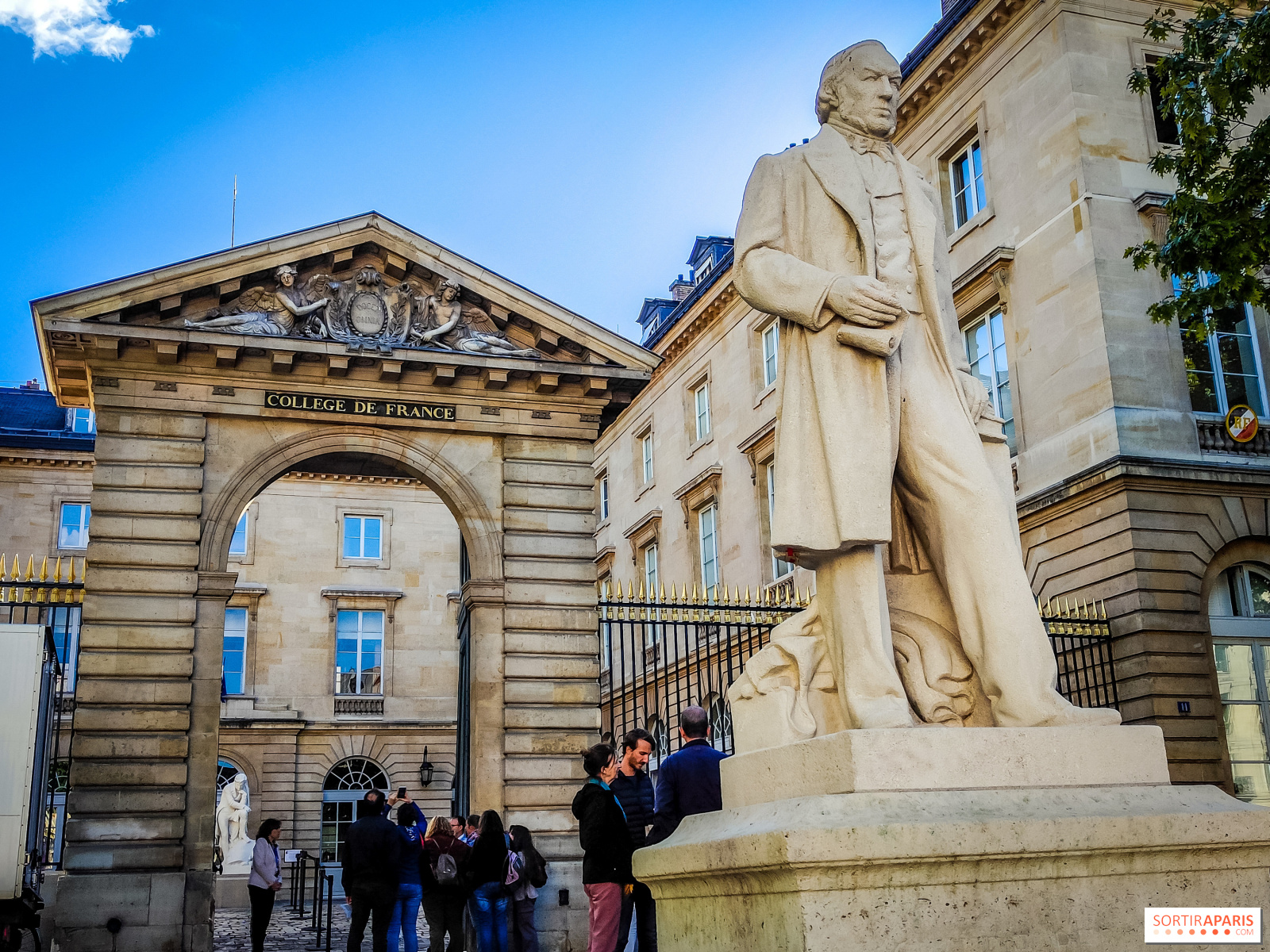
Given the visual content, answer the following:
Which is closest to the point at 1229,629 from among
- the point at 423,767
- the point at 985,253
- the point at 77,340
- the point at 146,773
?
the point at 985,253

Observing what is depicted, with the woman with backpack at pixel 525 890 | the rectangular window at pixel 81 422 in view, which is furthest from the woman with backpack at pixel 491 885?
the rectangular window at pixel 81 422

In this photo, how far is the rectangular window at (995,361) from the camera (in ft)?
76.6

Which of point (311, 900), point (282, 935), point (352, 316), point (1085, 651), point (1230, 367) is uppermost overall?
point (352, 316)

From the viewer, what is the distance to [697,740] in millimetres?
8992

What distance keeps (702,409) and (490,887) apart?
82.2 feet

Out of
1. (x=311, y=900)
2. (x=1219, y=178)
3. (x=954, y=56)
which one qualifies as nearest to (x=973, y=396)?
(x=1219, y=178)

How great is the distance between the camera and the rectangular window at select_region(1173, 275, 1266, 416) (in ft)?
69.8

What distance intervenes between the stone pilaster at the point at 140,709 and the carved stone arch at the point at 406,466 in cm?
65

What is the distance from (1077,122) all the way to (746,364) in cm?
1274

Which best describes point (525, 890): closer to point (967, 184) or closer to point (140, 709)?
point (140, 709)

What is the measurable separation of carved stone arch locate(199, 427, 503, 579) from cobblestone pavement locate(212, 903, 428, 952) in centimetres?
557

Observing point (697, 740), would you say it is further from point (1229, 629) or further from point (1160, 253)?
point (1229, 629)

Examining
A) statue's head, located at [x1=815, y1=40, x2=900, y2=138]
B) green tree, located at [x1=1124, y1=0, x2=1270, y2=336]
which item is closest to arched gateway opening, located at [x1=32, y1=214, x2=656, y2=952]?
green tree, located at [x1=1124, y1=0, x2=1270, y2=336]

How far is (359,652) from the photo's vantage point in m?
42.2
